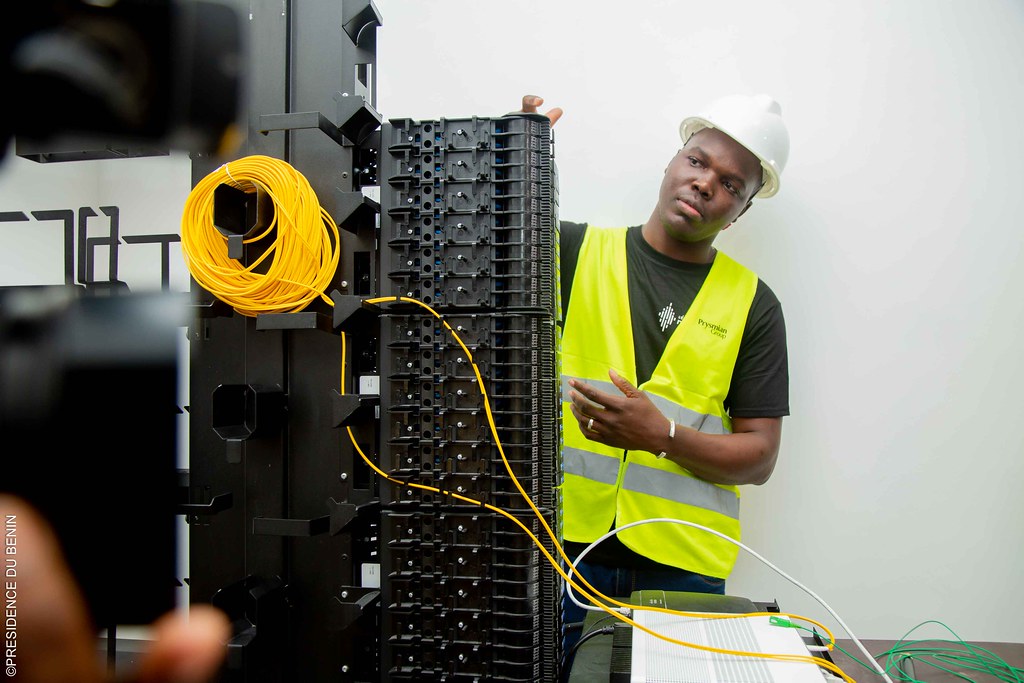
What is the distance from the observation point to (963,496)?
171cm

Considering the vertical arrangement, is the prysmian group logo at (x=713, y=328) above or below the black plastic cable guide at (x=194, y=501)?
above

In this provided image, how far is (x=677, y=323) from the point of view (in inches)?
63.1

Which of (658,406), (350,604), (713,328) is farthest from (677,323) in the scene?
(350,604)

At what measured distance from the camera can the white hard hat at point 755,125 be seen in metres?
1.51

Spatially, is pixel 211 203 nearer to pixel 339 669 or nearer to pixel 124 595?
pixel 124 595

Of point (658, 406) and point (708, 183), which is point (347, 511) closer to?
point (658, 406)

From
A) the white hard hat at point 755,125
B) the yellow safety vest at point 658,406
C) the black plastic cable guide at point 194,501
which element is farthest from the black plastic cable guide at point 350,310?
the white hard hat at point 755,125

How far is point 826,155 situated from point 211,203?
5.79 feet

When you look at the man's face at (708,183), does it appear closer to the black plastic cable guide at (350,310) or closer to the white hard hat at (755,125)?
the white hard hat at (755,125)

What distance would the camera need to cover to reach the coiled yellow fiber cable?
84cm

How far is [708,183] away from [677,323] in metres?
0.40

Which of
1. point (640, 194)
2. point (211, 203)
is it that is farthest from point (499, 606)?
point (640, 194)

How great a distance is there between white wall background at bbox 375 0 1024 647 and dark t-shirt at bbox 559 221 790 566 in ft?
0.74

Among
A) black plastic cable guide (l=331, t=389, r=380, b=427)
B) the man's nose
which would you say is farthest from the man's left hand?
the man's nose
